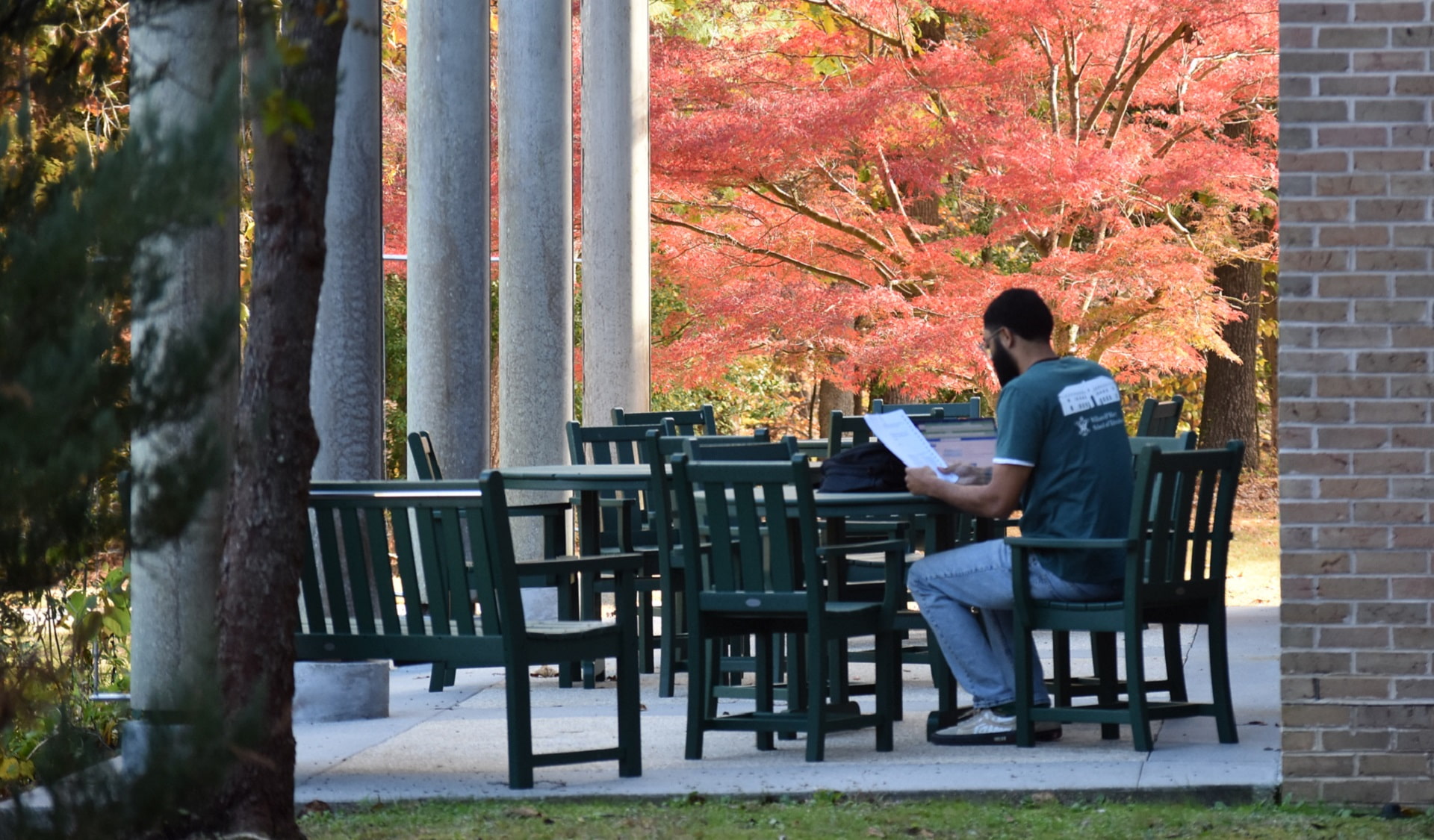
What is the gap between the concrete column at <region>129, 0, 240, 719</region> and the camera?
245 centimetres

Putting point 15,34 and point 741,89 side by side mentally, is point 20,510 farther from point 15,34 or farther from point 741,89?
point 741,89

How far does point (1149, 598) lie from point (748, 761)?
1.27 meters

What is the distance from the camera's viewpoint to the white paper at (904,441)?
6.09 metres

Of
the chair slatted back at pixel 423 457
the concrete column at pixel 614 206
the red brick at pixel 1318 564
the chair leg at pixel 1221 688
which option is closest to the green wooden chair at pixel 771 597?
the chair leg at pixel 1221 688

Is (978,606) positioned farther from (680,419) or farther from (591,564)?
(680,419)

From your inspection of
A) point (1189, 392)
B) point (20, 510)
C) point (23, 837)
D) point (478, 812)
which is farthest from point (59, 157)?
point (1189, 392)

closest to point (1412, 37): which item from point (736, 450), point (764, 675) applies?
point (736, 450)

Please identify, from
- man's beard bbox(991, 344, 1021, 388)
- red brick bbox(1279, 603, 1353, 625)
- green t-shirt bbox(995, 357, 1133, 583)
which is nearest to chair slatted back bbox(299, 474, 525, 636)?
green t-shirt bbox(995, 357, 1133, 583)

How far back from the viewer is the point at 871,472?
6180 mm

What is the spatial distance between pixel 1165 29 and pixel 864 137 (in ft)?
7.69

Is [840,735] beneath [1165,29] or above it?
beneath

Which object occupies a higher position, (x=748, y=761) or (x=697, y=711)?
(x=697, y=711)

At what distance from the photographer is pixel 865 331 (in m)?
14.7

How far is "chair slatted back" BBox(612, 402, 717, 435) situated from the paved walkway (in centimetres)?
270
